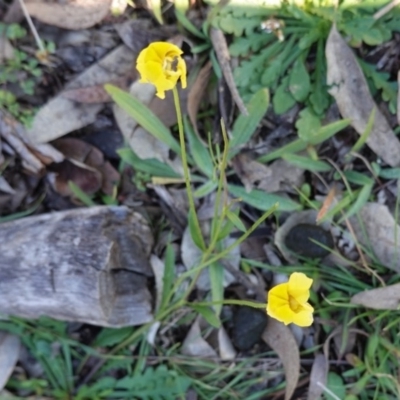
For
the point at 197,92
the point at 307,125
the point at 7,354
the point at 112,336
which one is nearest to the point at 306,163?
the point at 307,125

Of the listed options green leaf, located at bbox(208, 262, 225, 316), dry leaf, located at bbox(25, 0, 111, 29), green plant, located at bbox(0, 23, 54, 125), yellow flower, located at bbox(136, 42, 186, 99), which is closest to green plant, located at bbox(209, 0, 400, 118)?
dry leaf, located at bbox(25, 0, 111, 29)

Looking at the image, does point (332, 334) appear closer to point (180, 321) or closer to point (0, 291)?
point (180, 321)

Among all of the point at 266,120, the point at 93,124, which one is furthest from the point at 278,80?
the point at 93,124

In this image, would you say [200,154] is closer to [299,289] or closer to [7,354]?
[299,289]

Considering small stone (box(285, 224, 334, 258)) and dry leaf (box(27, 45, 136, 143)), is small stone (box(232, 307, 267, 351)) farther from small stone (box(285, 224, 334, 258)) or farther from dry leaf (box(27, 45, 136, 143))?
dry leaf (box(27, 45, 136, 143))

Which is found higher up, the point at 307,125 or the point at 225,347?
the point at 307,125

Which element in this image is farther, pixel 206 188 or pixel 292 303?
pixel 206 188
